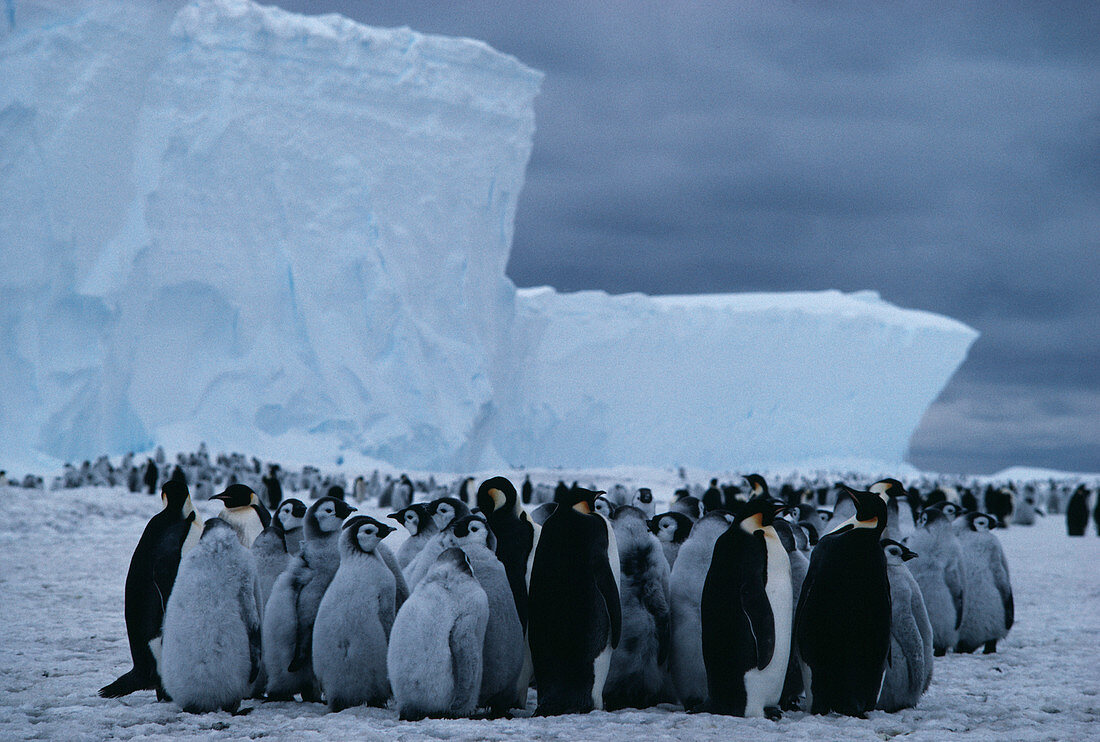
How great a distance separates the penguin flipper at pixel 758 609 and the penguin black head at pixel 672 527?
914 millimetres

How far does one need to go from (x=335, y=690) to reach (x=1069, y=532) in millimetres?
14637

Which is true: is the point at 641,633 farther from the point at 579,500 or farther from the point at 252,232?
the point at 252,232

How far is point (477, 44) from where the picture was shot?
26.9 metres

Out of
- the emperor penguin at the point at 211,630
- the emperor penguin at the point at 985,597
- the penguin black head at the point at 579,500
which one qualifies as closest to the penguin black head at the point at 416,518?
the penguin black head at the point at 579,500

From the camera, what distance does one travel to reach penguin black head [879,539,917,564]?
438cm

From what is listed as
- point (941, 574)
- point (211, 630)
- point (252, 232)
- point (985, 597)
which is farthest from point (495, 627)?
point (252, 232)

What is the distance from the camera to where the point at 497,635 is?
394cm

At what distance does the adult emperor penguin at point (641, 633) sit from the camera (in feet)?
13.6

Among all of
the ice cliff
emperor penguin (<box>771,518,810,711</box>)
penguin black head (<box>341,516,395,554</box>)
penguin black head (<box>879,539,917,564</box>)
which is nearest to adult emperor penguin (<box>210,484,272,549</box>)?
penguin black head (<box>341,516,395,554</box>)

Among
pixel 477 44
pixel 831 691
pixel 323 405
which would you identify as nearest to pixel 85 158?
pixel 323 405

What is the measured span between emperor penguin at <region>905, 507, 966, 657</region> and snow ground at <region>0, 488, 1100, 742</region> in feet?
0.70

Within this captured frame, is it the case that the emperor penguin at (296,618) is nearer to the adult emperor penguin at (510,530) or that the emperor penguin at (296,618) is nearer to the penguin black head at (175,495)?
the penguin black head at (175,495)

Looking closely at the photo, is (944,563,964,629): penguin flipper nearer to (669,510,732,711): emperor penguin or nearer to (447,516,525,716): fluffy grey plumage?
(669,510,732,711): emperor penguin

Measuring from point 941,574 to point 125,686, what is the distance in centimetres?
430
